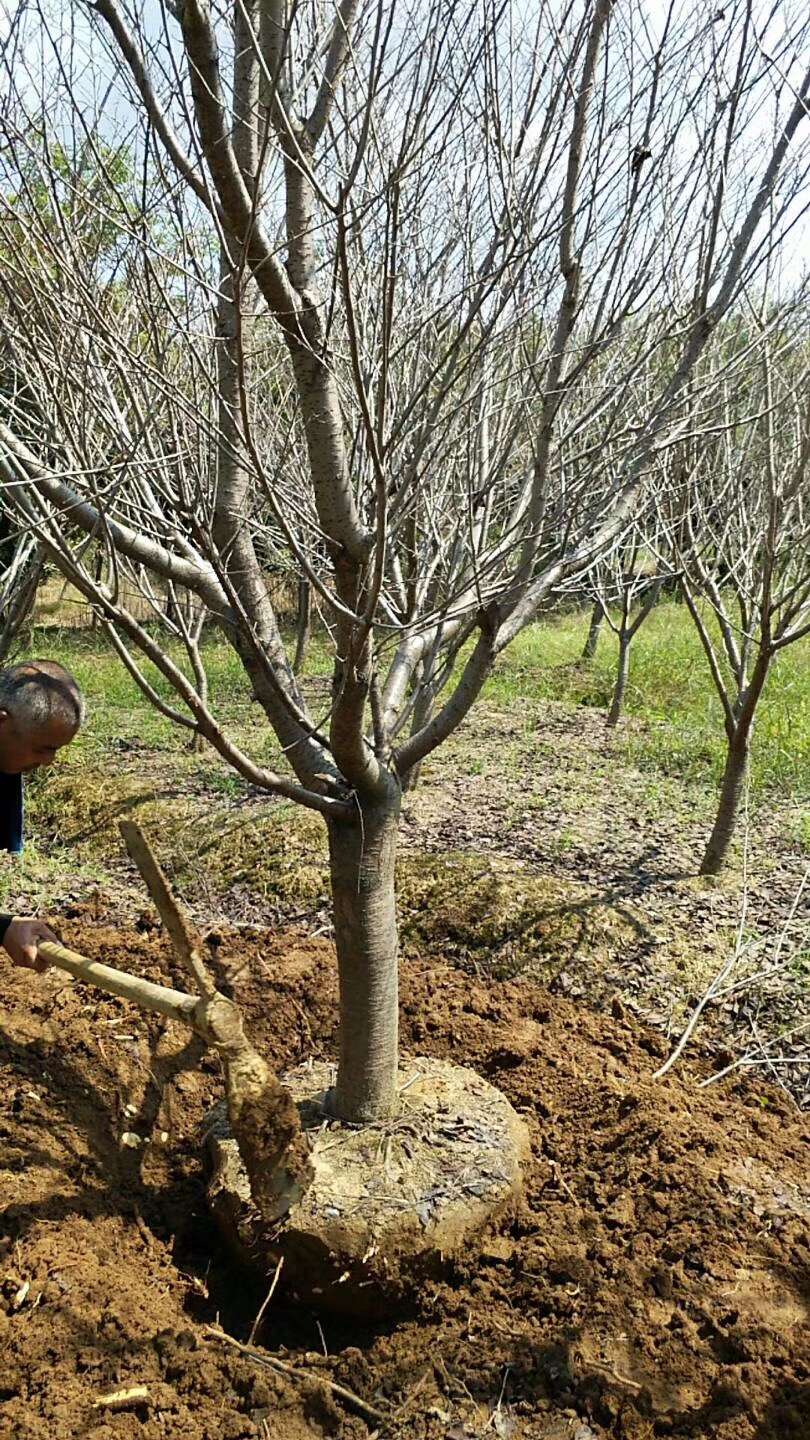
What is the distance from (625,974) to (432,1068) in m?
1.19

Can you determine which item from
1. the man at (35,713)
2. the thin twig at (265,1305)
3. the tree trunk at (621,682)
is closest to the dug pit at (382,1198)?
the thin twig at (265,1305)

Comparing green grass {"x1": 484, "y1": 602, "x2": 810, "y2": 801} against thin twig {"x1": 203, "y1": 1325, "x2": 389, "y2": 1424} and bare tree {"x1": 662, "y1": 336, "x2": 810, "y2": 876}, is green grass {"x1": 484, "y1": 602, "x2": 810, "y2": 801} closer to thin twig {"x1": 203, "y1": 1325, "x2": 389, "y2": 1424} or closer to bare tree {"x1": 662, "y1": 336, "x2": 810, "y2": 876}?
bare tree {"x1": 662, "y1": 336, "x2": 810, "y2": 876}

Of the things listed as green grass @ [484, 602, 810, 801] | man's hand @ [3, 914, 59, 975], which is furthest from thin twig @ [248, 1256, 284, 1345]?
green grass @ [484, 602, 810, 801]

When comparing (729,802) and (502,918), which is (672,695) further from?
(502,918)

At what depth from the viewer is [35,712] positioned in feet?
8.18

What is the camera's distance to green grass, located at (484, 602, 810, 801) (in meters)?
7.29

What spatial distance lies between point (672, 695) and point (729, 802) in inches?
192

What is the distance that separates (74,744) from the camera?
25.0ft

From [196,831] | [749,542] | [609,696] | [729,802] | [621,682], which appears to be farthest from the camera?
[609,696]

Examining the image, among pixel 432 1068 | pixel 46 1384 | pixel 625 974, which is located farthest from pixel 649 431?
pixel 46 1384

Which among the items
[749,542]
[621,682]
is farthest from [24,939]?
[621,682]

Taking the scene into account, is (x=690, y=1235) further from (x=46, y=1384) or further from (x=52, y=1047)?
(x=52, y=1047)

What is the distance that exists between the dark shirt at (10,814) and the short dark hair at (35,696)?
0.40 metres

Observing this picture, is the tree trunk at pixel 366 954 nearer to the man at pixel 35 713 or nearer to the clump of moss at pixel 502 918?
the man at pixel 35 713
